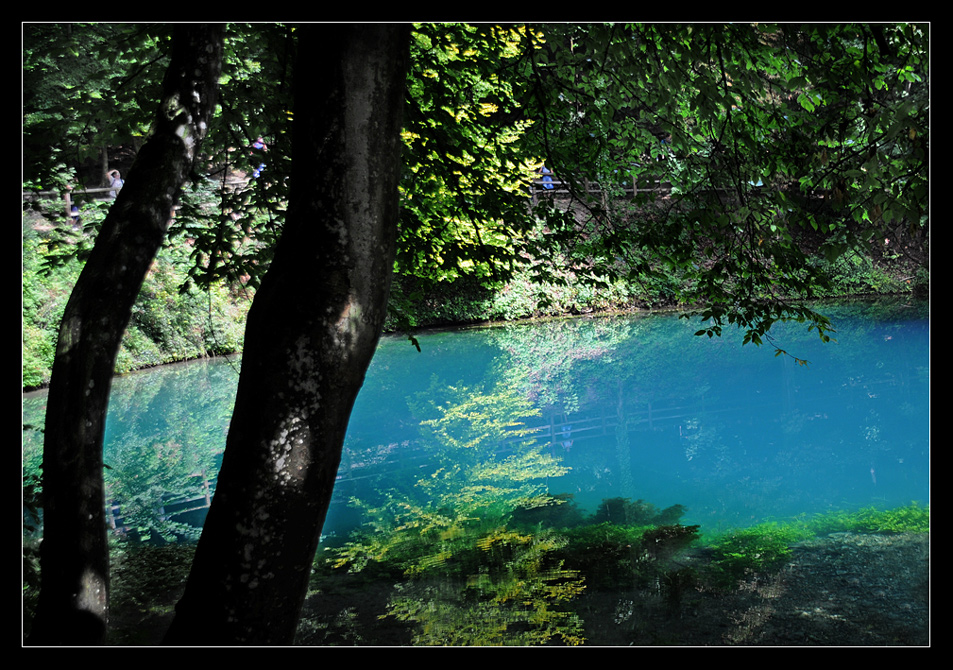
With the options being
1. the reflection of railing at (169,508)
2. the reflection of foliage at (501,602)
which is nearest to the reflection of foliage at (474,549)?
the reflection of foliage at (501,602)

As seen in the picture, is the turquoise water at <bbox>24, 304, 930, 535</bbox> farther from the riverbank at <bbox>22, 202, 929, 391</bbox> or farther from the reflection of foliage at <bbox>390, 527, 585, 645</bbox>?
the reflection of foliage at <bbox>390, 527, 585, 645</bbox>

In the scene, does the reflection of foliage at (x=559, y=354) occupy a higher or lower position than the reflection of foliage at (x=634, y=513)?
higher

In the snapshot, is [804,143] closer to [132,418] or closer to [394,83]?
[394,83]

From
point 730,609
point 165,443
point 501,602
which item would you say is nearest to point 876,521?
point 730,609

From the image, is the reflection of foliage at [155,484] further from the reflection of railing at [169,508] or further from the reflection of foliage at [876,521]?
the reflection of foliage at [876,521]

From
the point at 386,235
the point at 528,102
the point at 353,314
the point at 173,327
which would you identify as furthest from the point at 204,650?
the point at 173,327

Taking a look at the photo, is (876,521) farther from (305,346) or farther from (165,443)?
(165,443)

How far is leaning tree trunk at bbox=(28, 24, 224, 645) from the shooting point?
113 inches

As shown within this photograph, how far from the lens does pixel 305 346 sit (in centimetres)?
182

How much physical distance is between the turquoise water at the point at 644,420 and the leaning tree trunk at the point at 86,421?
12.5 feet

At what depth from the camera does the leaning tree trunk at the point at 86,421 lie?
2.86m

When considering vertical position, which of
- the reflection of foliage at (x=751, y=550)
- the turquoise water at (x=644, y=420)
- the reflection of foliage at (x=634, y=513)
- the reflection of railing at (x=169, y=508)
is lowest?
the reflection of railing at (x=169, y=508)

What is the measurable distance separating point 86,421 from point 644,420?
903cm

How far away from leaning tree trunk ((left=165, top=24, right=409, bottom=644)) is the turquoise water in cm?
498
